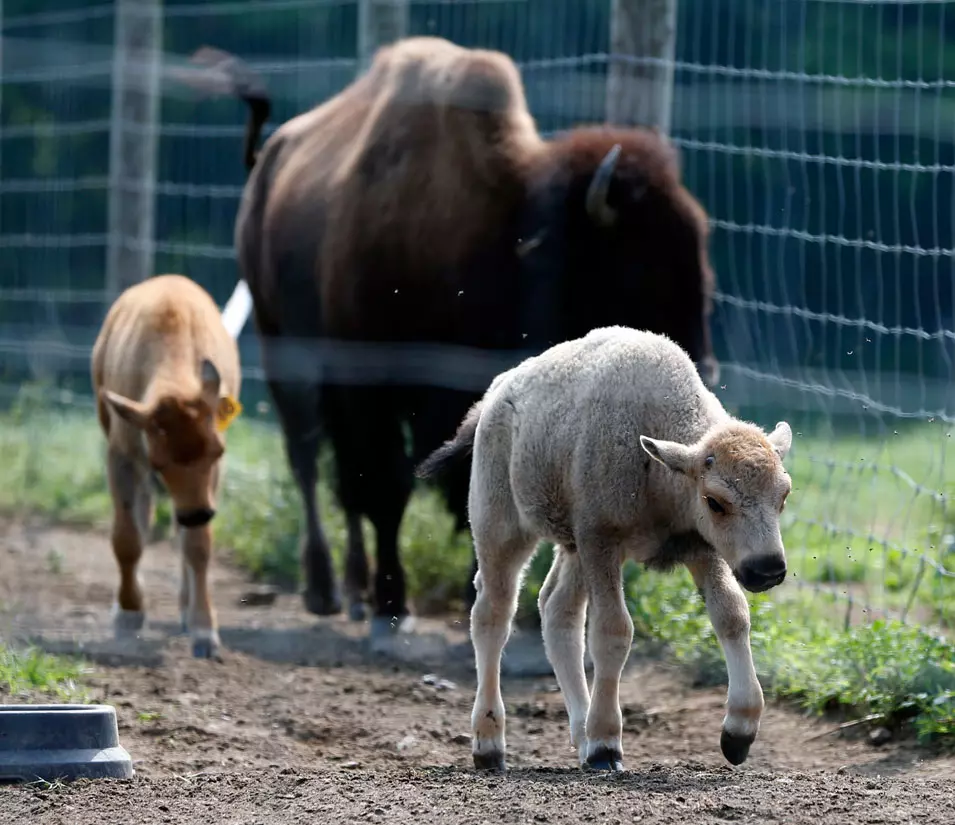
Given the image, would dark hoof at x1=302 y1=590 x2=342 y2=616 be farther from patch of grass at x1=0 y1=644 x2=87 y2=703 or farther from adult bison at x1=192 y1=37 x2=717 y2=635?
patch of grass at x1=0 y1=644 x2=87 y2=703

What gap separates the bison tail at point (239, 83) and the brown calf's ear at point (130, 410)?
8.97ft

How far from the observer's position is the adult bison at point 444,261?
22.0 ft

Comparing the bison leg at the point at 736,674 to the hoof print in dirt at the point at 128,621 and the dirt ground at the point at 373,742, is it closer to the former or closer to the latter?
the dirt ground at the point at 373,742

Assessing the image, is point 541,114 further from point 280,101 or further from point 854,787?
point 854,787

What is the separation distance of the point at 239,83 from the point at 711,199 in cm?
255

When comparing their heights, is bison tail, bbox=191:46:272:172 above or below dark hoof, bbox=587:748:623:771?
above

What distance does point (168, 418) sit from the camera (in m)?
6.54

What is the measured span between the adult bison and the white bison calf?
2.00 meters

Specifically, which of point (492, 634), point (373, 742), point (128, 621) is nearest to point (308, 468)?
point (128, 621)

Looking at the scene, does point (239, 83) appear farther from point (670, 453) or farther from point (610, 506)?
point (670, 453)

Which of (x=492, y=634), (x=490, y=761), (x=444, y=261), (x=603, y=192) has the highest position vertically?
(x=603, y=192)

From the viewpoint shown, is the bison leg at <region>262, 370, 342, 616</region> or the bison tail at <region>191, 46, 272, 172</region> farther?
the bison tail at <region>191, 46, 272, 172</region>

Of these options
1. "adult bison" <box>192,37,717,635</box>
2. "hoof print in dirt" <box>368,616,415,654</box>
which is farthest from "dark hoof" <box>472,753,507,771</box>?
"hoof print in dirt" <box>368,616,415,654</box>

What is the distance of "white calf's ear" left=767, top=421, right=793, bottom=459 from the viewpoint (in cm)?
420
